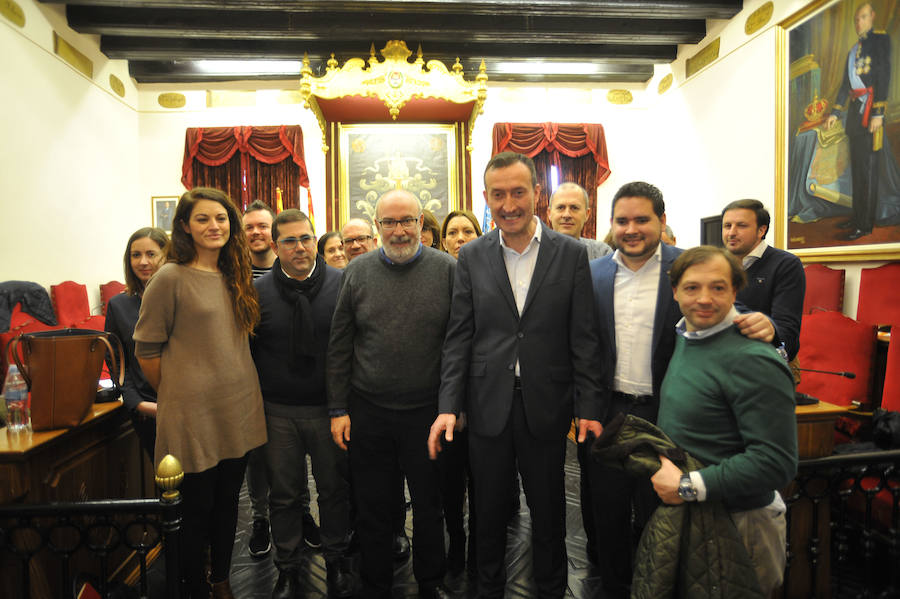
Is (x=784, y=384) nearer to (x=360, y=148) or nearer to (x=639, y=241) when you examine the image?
(x=639, y=241)

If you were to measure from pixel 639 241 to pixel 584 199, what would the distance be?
97 cm

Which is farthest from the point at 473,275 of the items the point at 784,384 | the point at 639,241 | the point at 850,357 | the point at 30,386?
the point at 850,357

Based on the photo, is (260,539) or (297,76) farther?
(297,76)

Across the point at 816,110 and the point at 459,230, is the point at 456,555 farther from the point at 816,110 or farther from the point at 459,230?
the point at 816,110

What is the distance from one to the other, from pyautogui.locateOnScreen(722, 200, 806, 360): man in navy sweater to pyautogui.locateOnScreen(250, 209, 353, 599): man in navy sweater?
2.02 m

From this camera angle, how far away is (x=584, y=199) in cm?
266

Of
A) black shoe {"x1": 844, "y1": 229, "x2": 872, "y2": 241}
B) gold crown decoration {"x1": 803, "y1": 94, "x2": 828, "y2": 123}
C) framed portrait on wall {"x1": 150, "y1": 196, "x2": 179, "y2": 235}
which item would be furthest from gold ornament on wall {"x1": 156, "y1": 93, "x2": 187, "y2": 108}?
black shoe {"x1": 844, "y1": 229, "x2": 872, "y2": 241}

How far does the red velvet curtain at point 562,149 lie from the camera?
722cm

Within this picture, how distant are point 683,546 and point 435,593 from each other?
1146 mm

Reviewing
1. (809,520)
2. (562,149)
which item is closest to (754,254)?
(809,520)

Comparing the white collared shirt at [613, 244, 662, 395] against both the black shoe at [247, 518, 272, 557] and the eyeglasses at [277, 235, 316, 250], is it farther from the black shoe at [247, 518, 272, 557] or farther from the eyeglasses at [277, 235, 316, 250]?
the black shoe at [247, 518, 272, 557]

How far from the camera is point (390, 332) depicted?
1869 mm

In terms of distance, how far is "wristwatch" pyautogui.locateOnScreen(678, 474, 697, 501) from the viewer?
1315 millimetres

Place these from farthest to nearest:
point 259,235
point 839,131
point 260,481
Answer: point 839,131 < point 259,235 < point 260,481
